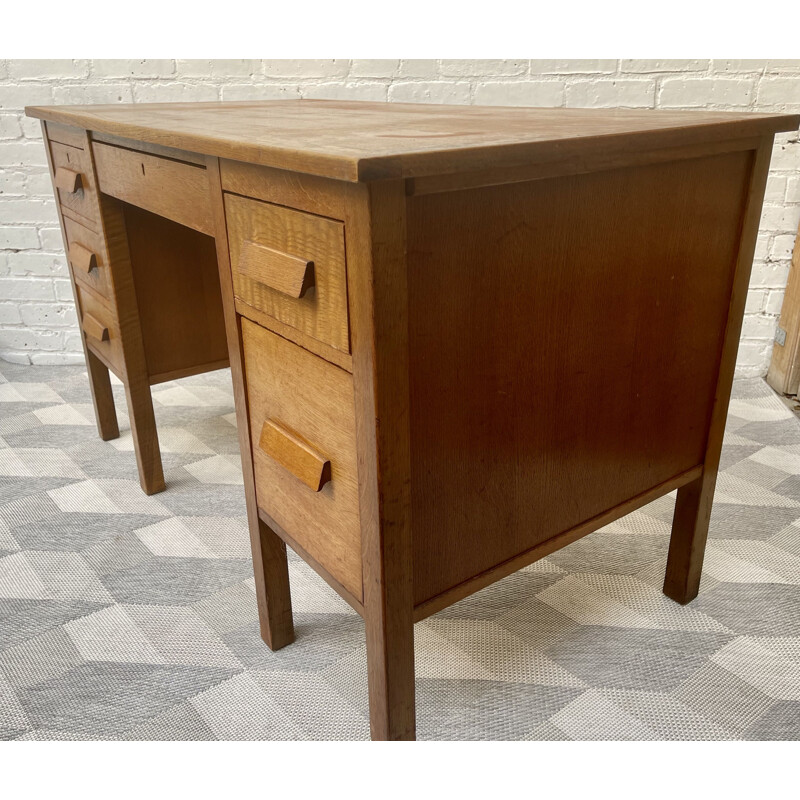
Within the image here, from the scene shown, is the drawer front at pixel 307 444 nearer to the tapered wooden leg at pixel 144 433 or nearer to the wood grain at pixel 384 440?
the wood grain at pixel 384 440

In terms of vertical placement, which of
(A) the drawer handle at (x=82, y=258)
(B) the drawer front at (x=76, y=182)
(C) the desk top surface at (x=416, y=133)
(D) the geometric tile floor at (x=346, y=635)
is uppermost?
(C) the desk top surface at (x=416, y=133)

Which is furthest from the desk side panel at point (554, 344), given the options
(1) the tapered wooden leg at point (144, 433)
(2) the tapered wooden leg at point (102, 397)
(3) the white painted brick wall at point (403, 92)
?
(2) the tapered wooden leg at point (102, 397)

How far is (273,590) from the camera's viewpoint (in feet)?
3.95

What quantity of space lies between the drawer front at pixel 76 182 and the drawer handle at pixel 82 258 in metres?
→ 0.07

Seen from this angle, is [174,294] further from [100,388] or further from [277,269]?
[277,269]

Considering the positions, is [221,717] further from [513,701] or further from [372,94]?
[372,94]

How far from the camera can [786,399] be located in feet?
7.12

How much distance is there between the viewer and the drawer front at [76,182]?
5.13 feet

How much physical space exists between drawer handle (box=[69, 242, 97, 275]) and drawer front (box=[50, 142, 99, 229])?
65 mm

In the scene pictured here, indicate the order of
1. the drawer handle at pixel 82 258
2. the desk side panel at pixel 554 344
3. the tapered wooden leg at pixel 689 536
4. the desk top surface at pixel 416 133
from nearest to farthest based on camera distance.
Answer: the desk top surface at pixel 416 133 < the desk side panel at pixel 554 344 < the tapered wooden leg at pixel 689 536 < the drawer handle at pixel 82 258

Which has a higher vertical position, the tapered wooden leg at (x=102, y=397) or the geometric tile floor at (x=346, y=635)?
the tapered wooden leg at (x=102, y=397)

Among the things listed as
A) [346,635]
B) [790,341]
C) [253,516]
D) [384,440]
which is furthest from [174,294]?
[790,341]

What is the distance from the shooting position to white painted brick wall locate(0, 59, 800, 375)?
2.03m

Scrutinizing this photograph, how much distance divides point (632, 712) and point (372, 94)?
1.74 meters
